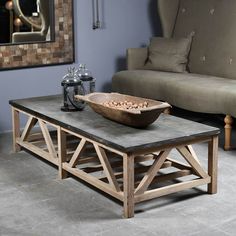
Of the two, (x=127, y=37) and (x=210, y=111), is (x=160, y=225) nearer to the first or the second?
(x=210, y=111)

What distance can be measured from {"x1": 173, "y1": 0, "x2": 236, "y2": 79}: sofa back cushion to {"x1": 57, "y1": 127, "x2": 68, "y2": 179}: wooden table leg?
1782 mm

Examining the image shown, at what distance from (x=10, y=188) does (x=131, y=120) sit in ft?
2.79

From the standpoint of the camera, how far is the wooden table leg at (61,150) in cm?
322

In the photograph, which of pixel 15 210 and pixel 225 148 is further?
pixel 225 148

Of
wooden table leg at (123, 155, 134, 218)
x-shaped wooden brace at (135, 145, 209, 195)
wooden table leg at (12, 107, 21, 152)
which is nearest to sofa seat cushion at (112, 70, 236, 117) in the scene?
x-shaped wooden brace at (135, 145, 209, 195)

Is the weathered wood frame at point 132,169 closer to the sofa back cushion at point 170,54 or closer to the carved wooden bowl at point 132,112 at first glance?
the carved wooden bowl at point 132,112

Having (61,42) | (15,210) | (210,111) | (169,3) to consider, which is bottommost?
(15,210)

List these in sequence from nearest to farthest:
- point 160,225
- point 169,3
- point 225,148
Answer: point 160,225, point 225,148, point 169,3

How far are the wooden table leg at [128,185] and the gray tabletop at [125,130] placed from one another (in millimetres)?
65

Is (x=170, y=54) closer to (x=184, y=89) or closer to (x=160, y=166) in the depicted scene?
(x=184, y=89)

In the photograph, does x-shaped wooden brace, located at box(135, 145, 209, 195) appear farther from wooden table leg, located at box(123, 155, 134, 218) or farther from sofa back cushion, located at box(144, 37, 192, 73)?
sofa back cushion, located at box(144, 37, 192, 73)

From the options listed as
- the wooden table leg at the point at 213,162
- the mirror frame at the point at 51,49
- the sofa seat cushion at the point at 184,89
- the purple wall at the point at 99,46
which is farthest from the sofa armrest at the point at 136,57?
the wooden table leg at the point at 213,162

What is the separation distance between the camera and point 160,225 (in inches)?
104

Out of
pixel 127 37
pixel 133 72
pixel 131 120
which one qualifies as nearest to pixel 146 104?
pixel 131 120
